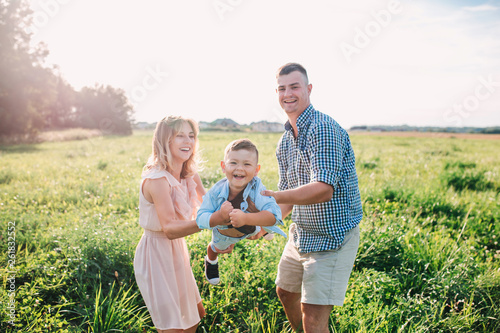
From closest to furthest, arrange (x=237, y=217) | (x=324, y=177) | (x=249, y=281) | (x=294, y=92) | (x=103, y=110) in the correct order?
(x=237, y=217)
(x=324, y=177)
(x=294, y=92)
(x=249, y=281)
(x=103, y=110)

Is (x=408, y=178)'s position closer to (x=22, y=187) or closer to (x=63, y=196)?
(x=63, y=196)

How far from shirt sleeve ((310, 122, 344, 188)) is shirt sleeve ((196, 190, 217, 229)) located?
2.67 ft

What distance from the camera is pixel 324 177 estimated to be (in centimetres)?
238

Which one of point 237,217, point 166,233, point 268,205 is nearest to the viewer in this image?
point 237,217

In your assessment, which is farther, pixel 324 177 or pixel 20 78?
pixel 20 78

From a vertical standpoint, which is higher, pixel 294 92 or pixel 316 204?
pixel 294 92

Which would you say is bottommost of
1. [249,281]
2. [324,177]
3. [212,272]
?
[249,281]

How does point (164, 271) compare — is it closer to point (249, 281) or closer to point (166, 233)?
point (166, 233)

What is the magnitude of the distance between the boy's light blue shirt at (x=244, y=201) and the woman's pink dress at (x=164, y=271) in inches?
18.2

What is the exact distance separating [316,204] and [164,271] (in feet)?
4.67

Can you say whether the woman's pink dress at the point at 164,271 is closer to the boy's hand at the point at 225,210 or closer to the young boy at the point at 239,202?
the young boy at the point at 239,202

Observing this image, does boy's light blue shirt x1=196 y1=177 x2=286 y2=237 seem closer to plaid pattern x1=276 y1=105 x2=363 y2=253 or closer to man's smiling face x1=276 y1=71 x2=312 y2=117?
plaid pattern x1=276 y1=105 x2=363 y2=253
